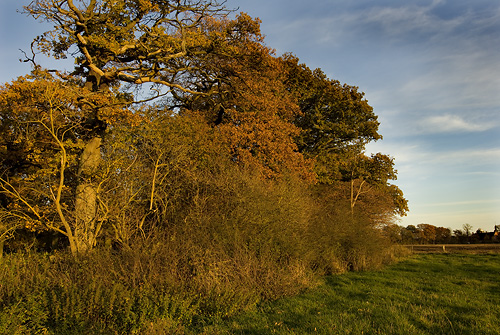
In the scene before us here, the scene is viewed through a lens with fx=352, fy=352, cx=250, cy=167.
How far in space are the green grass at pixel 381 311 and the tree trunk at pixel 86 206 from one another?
4.96 meters

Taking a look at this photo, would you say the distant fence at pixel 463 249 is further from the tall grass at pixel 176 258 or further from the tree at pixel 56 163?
the tree at pixel 56 163

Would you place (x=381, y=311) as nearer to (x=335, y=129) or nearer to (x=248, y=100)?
(x=248, y=100)

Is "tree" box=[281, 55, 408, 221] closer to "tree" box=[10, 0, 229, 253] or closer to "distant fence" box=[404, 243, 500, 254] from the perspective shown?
"distant fence" box=[404, 243, 500, 254]

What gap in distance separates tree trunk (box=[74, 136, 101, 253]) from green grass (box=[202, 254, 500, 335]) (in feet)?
16.3

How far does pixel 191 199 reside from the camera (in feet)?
38.4

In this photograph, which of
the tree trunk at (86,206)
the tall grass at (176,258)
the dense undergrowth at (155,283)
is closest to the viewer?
the dense undergrowth at (155,283)

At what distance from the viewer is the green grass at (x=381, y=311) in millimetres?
6521

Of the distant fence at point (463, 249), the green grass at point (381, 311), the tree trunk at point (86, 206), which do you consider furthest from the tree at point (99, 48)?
the distant fence at point (463, 249)

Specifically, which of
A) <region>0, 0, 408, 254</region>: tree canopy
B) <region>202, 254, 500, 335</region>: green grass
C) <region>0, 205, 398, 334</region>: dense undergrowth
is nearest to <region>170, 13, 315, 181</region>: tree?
<region>0, 0, 408, 254</region>: tree canopy

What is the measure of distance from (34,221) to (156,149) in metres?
4.08

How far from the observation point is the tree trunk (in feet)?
32.1

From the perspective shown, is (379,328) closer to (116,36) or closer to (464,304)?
(464,304)

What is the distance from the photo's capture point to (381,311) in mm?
7785

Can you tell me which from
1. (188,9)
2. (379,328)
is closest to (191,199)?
(379,328)
